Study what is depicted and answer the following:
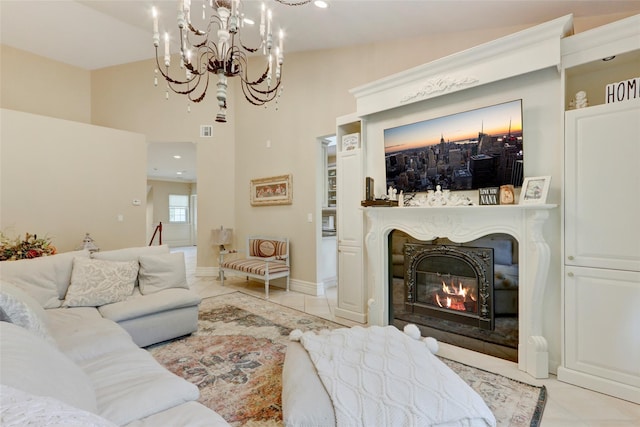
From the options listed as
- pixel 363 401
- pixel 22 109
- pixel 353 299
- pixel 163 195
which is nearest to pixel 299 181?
pixel 353 299

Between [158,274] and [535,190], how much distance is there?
3548 mm

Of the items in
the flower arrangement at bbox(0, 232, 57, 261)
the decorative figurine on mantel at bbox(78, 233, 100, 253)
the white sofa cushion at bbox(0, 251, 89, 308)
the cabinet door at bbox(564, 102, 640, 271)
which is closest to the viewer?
the cabinet door at bbox(564, 102, 640, 271)

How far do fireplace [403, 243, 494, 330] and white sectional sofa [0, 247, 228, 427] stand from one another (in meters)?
2.29

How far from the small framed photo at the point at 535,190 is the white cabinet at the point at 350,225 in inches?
63.5

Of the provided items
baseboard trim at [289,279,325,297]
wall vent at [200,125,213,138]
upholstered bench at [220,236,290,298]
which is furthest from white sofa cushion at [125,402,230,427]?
wall vent at [200,125,213,138]

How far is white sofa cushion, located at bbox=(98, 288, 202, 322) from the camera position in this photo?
2553 mm

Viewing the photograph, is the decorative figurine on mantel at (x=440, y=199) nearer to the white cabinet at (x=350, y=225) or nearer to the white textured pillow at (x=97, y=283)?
the white cabinet at (x=350, y=225)

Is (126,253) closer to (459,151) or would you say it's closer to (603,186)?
(459,151)

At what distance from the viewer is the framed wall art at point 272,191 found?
501 centimetres

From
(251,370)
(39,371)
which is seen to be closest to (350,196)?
(251,370)

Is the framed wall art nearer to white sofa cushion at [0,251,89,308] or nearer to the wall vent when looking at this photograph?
the wall vent

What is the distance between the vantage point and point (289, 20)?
12.2ft

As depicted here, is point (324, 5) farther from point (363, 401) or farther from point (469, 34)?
point (363, 401)

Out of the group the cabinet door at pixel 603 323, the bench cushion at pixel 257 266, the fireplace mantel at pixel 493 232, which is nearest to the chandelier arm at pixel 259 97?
the fireplace mantel at pixel 493 232
